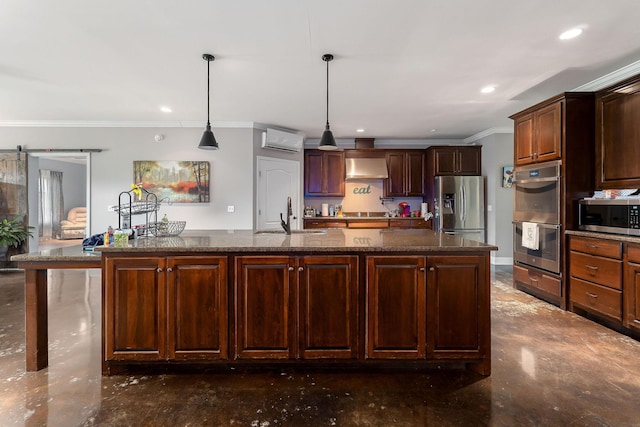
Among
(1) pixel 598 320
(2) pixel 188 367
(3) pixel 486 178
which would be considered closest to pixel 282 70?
(2) pixel 188 367

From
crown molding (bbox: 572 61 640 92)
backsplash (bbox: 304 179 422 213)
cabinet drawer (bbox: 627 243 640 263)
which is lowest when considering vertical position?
cabinet drawer (bbox: 627 243 640 263)

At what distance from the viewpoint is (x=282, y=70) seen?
342cm

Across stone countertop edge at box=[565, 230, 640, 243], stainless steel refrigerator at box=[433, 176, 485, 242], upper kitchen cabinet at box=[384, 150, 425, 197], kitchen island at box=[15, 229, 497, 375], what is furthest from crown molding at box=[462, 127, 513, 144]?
kitchen island at box=[15, 229, 497, 375]

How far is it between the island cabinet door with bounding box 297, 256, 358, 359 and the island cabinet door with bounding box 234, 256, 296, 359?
3.1 inches

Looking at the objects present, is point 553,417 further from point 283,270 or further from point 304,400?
point 283,270

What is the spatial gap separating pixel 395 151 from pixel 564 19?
4.24 metres

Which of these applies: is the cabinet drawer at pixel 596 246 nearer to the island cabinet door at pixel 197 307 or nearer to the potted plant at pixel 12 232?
the island cabinet door at pixel 197 307

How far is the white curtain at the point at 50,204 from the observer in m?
9.45

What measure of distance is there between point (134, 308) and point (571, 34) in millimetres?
3871

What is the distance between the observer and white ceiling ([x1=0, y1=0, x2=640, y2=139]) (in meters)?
2.40

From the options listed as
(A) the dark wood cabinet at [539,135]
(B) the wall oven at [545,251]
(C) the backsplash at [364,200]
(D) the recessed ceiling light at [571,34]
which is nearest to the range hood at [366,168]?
(C) the backsplash at [364,200]

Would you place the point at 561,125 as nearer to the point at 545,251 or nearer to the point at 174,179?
the point at 545,251

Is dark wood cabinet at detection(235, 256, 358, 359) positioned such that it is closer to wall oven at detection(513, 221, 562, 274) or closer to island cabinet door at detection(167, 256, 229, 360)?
island cabinet door at detection(167, 256, 229, 360)

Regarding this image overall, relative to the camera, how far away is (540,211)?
391 centimetres
